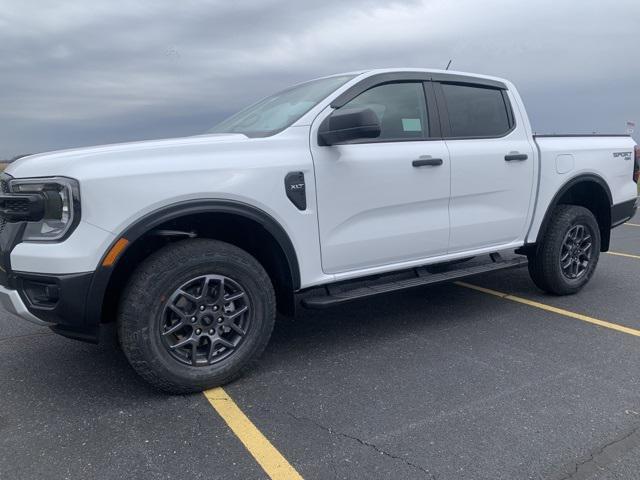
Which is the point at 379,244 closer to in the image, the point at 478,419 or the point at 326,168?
the point at 326,168

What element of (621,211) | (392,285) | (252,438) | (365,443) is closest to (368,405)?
(365,443)

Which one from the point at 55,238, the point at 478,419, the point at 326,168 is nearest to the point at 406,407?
the point at 478,419

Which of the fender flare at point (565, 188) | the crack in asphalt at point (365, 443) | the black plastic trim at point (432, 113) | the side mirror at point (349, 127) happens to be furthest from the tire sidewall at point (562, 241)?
the crack in asphalt at point (365, 443)

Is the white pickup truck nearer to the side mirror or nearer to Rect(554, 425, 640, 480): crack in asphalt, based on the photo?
the side mirror

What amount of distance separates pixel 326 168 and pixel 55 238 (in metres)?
1.59

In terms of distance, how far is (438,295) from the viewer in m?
5.18

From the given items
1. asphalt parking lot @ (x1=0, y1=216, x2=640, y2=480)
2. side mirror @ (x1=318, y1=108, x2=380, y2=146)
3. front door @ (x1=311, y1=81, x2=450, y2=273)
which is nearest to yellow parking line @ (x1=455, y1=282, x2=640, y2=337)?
asphalt parking lot @ (x1=0, y1=216, x2=640, y2=480)

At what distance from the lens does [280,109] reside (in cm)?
387

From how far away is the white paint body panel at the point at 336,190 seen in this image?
9.00 ft

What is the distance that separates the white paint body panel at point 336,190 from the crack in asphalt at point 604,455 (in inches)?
67.0

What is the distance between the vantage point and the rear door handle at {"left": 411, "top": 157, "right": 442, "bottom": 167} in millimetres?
3730

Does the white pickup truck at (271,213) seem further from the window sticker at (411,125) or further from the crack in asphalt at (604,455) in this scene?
the crack in asphalt at (604,455)

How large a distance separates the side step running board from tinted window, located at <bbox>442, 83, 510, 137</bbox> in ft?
3.51

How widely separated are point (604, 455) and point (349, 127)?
7.10 ft
